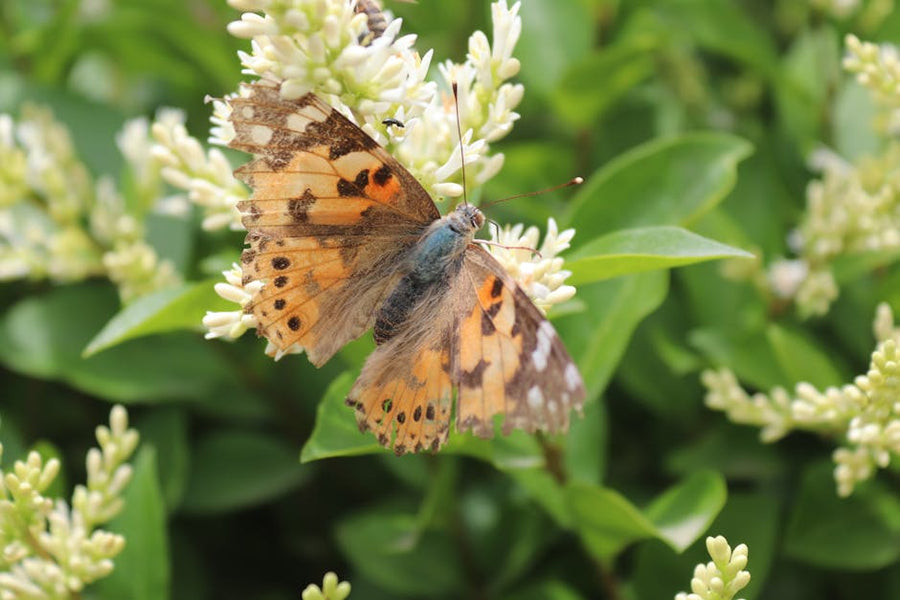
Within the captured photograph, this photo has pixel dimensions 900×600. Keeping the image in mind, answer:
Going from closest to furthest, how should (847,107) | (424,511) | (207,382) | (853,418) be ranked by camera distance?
(853,418) < (424,511) < (207,382) < (847,107)

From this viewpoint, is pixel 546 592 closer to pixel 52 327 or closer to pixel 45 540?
pixel 45 540

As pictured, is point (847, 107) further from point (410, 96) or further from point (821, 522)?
point (410, 96)

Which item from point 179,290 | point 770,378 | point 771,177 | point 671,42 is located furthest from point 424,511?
point 671,42

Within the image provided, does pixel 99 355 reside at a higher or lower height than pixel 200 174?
lower

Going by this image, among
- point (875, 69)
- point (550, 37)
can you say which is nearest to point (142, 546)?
point (550, 37)

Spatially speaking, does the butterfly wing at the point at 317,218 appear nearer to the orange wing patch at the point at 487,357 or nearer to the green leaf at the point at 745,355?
the orange wing patch at the point at 487,357

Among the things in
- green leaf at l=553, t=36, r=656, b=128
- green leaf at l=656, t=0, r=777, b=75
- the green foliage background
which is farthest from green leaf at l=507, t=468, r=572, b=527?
green leaf at l=656, t=0, r=777, b=75
